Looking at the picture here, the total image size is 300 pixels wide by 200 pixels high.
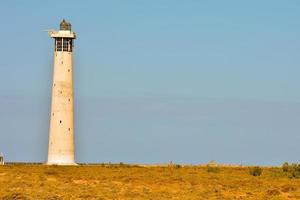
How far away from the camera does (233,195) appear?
45.7m

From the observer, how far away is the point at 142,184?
164ft

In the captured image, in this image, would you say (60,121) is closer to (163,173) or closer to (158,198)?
(163,173)

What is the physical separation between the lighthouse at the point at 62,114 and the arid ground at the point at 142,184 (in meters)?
14.0

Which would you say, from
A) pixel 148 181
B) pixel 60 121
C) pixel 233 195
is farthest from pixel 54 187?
pixel 60 121

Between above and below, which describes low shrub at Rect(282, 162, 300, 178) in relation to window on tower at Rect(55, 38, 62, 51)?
below

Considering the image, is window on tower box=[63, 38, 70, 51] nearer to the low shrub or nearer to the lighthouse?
the lighthouse

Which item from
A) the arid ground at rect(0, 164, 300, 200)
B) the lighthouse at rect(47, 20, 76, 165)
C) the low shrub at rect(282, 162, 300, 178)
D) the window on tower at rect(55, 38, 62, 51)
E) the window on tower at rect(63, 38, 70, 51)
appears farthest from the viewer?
the window on tower at rect(63, 38, 70, 51)

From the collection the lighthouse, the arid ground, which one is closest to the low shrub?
the arid ground

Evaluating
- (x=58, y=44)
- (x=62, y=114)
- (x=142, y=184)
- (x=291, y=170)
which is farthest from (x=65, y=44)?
(x=142, y=184)

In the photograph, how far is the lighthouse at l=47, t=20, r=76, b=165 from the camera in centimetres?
7569

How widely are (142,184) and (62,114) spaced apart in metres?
27.2

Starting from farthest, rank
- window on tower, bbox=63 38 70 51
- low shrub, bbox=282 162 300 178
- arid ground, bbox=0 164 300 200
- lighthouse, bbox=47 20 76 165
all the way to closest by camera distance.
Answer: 1. window on tower, bbox=63 38 70 51
2. lighthouse, bbox=47 20 76 165
3. low shrub, bbox=282 162 300 178
4. arid ground, bbox=0 164 300 200

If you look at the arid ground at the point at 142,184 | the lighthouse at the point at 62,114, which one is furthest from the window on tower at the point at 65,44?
the arid ground at the point at 142,184

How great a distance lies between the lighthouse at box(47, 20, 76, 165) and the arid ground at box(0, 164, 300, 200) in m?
14.0
